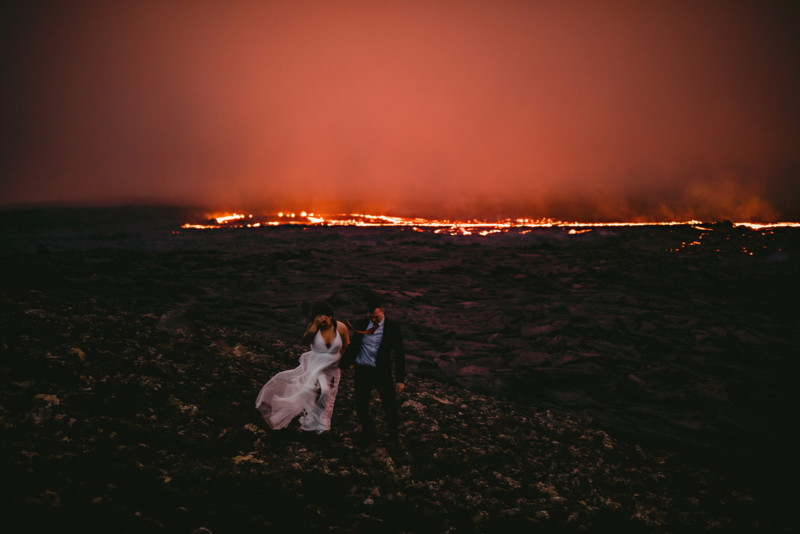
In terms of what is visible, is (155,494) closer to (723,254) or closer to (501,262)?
(501,262)

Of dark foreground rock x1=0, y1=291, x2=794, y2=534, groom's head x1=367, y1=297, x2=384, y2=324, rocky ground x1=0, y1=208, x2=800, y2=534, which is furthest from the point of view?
groom's head x1=367, y1=297, x2=384, y2=324

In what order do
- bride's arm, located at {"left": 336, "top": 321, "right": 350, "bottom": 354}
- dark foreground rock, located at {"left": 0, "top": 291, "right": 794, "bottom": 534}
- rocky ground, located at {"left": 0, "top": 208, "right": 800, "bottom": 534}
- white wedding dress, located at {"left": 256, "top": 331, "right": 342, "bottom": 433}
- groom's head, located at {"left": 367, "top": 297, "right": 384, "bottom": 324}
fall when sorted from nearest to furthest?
dark foreground rock, located at {"left": 0, "top": 291, "right": 794, "bottom": 534} < rocky ground, located at {"left": 0, "top": 208, "right": 800, "bottom": 534} < groom's head, located at {"left": 367, "top": 297, "right": 384, "bottom": 324} < white wedding dress, located at {"left": 256, "top": 331, "right": 342, "bottom": 433} < bride's arm, located at {"left": 336, "top": 321, "right": 350, "bottom": 354}

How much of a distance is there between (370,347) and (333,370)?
35.7 inches

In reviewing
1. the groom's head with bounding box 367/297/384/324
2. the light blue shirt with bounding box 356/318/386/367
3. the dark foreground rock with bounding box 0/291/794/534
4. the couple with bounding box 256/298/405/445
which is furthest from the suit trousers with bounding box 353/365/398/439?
the groom's head with bounding box 367/297/384/324

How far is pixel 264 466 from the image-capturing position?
7.44 m

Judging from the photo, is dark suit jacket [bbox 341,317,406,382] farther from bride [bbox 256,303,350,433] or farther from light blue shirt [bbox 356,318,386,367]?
bride [bbox 256,303,350,433]

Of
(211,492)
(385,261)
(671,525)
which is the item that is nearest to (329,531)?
(211,492)

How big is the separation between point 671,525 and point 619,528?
1.02 metres

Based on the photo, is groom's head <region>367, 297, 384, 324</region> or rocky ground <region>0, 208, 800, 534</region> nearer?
rocky ground <region>0, 208, 800, 534</region>

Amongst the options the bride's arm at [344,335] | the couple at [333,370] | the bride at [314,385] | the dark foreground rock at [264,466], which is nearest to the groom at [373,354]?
the couple at [333,370]

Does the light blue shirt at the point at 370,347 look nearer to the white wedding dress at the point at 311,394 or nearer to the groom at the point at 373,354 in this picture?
the groom at the point at 373,354

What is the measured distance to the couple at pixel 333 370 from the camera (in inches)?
320

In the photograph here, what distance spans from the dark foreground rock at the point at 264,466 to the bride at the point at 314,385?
465 mm

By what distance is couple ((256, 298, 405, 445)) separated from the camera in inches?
320
